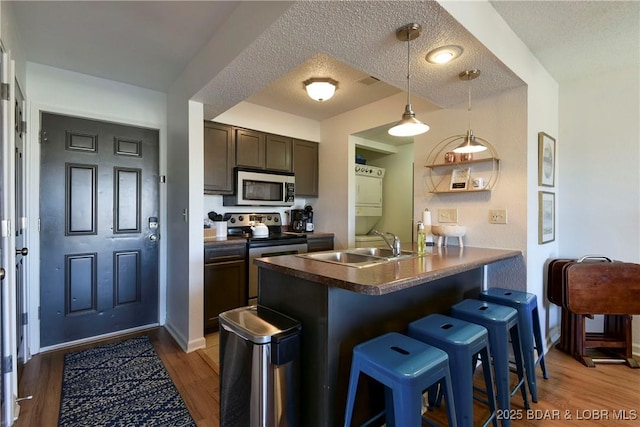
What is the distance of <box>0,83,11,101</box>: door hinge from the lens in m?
1.51

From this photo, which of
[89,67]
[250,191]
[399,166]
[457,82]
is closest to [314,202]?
[250,191]

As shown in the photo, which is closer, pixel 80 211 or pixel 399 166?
pixel 80 211

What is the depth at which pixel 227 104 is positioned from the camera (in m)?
2.65

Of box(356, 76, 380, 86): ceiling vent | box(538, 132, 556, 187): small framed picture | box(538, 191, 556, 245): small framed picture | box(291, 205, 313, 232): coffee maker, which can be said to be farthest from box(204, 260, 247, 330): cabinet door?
box(538, 132, 556, 187): small framed picture

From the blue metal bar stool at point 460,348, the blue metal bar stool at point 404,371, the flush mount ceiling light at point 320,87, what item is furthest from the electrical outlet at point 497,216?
the flush mount ceiling light at point 320,87

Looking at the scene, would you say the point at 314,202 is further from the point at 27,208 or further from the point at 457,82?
the point at 27,208

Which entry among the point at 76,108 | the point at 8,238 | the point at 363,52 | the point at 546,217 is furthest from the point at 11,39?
the point at 546,217

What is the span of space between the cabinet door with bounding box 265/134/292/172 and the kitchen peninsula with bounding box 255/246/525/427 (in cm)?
209

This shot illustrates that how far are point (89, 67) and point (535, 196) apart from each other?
3.82 meters

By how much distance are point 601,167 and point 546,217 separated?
71 centimetres

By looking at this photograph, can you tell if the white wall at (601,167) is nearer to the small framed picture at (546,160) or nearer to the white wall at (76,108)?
the small framed picture at (546,160)

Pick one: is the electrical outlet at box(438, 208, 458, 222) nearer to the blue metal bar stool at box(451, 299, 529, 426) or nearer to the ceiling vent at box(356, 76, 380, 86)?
the blue metal bar stool at box(451, 299, 529, 426)

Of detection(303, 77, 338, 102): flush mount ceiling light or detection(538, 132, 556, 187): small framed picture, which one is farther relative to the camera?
detection(303, 77, 338, 102): flush mount ceiling light

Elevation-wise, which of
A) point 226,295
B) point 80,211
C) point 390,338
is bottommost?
point 226,295
